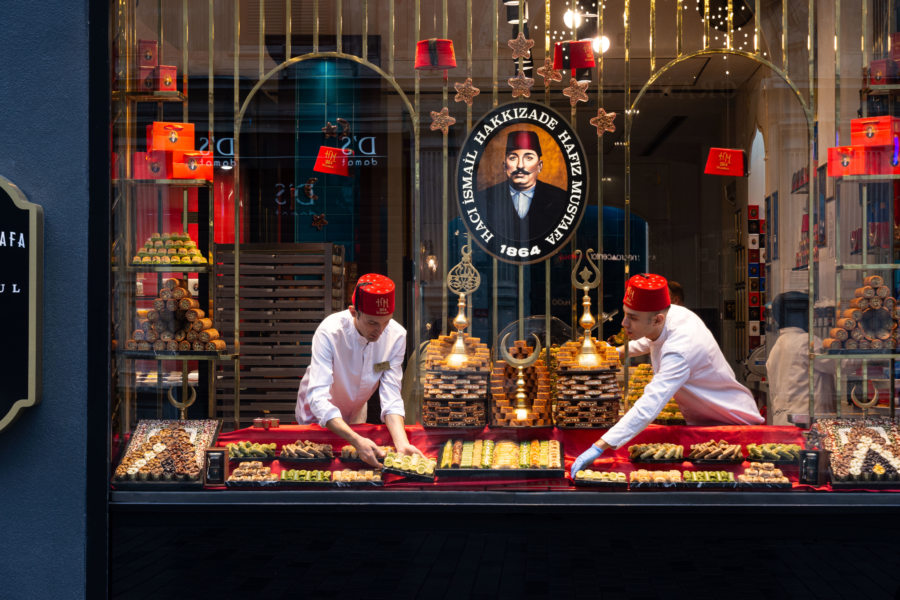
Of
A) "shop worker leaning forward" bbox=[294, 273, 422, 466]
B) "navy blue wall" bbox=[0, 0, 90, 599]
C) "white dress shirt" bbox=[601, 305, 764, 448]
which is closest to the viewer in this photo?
"navy blue wall" bbox=[0, 0, 90, 599]

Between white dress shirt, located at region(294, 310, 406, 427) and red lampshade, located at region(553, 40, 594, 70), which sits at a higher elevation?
red lampshade, located at region(553, 40, 594, 70)

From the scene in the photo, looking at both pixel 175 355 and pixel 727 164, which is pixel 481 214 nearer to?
pixel 727 164

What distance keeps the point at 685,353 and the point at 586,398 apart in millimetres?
579

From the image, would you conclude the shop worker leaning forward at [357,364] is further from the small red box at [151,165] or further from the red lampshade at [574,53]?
the red lampshade at [574,53]

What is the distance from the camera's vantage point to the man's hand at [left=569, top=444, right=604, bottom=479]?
14.5ft

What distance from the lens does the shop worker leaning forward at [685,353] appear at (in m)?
4.80

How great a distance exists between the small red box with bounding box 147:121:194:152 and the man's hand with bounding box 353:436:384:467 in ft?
5.87

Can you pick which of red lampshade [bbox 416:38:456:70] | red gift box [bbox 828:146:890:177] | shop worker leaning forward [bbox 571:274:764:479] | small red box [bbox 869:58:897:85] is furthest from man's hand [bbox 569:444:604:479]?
small red box [bbox 869:58:897:85]

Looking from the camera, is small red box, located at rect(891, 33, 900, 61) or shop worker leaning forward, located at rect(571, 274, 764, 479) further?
shop worker leaning forward, located at rect(571, 274, 764, 479)

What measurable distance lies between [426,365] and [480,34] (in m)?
1.81

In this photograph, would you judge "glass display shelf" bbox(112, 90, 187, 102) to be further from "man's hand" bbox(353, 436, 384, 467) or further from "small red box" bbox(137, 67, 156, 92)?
"man's hand" bbox(353, 436, 384, 467)

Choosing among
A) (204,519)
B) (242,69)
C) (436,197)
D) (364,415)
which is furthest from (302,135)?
(204,519)

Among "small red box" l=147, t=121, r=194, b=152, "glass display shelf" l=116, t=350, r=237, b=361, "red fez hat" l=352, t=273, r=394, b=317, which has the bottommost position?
"glass display shelf" l=116, t=350, r=237, b=361

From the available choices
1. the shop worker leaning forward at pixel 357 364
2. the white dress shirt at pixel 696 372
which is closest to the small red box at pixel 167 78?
the shop worker leaning forward at pixel 357 364
